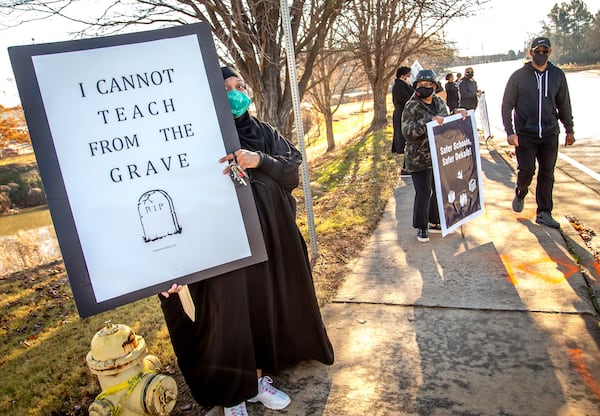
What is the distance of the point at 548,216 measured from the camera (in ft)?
16.1

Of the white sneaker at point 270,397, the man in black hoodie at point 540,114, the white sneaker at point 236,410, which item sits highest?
the man in black hoodie at point 540,114

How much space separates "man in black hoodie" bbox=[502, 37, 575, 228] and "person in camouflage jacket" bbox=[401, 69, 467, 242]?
2.46ft

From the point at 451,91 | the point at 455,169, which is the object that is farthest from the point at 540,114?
the point at 451,91

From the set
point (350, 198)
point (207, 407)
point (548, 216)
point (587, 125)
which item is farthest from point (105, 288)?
point (587, 125)

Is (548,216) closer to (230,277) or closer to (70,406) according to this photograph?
(230,277)

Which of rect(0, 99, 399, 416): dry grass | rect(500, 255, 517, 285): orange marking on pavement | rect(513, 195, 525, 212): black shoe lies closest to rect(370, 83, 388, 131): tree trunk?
rect(0, 99, 399, 416): dry grass

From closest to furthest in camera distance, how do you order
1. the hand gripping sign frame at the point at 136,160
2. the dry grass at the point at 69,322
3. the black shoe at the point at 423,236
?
1. the hand gripping sign frame at the point at 136,160
2. the dry grass at the point at 69,322
3. the black shoe at the point at 423,236

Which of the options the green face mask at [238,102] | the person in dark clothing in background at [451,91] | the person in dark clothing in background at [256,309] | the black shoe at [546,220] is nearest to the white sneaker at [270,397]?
the person in dark clothing in background at [256,309]

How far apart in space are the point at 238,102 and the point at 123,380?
1.66 m

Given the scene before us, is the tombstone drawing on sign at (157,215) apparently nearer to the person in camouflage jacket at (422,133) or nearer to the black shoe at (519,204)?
the person in camouflage jacket at (422,133)

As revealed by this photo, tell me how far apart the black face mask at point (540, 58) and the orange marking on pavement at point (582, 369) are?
3260 mm

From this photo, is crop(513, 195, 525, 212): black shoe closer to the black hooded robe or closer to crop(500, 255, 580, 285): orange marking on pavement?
crop(500, 255, 580, 285): orange marking on pavement

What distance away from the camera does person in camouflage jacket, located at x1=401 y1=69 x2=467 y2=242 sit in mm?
4543

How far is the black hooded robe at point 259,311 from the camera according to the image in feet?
8.04
